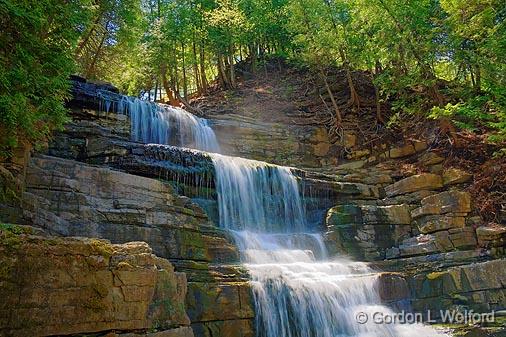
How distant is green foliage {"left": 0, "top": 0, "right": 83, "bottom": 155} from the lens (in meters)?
6.45

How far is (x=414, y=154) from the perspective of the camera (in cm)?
1597

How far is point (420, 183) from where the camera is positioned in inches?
536

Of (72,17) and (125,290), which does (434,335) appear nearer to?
(125,290)

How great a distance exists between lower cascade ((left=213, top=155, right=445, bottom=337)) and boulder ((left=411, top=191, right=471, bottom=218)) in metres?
2.99

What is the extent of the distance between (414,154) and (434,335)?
8801mm

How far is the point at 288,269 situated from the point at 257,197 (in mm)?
4238

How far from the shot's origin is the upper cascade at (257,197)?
12639 millimetres

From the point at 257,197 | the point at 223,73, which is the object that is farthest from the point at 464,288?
the point at 223,73

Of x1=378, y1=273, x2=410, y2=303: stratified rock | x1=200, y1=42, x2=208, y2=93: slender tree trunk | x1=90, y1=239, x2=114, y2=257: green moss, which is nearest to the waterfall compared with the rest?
x1=378, y1=273, x2=410, y2=303: stratified rock

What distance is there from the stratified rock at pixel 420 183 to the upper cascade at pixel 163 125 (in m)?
7.50

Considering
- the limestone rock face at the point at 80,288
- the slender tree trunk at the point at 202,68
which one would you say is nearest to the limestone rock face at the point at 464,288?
the limestone rock face at the point at 80,288

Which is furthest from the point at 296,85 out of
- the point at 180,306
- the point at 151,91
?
the point at 180,306

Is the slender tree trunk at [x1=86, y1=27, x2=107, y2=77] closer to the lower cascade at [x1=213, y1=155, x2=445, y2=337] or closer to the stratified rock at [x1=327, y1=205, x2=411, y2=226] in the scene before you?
the lower cascade at [x1=213, y1=155, x2=445, y2=337]

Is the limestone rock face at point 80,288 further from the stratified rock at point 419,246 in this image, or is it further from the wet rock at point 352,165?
the wet rock at point 352,165
